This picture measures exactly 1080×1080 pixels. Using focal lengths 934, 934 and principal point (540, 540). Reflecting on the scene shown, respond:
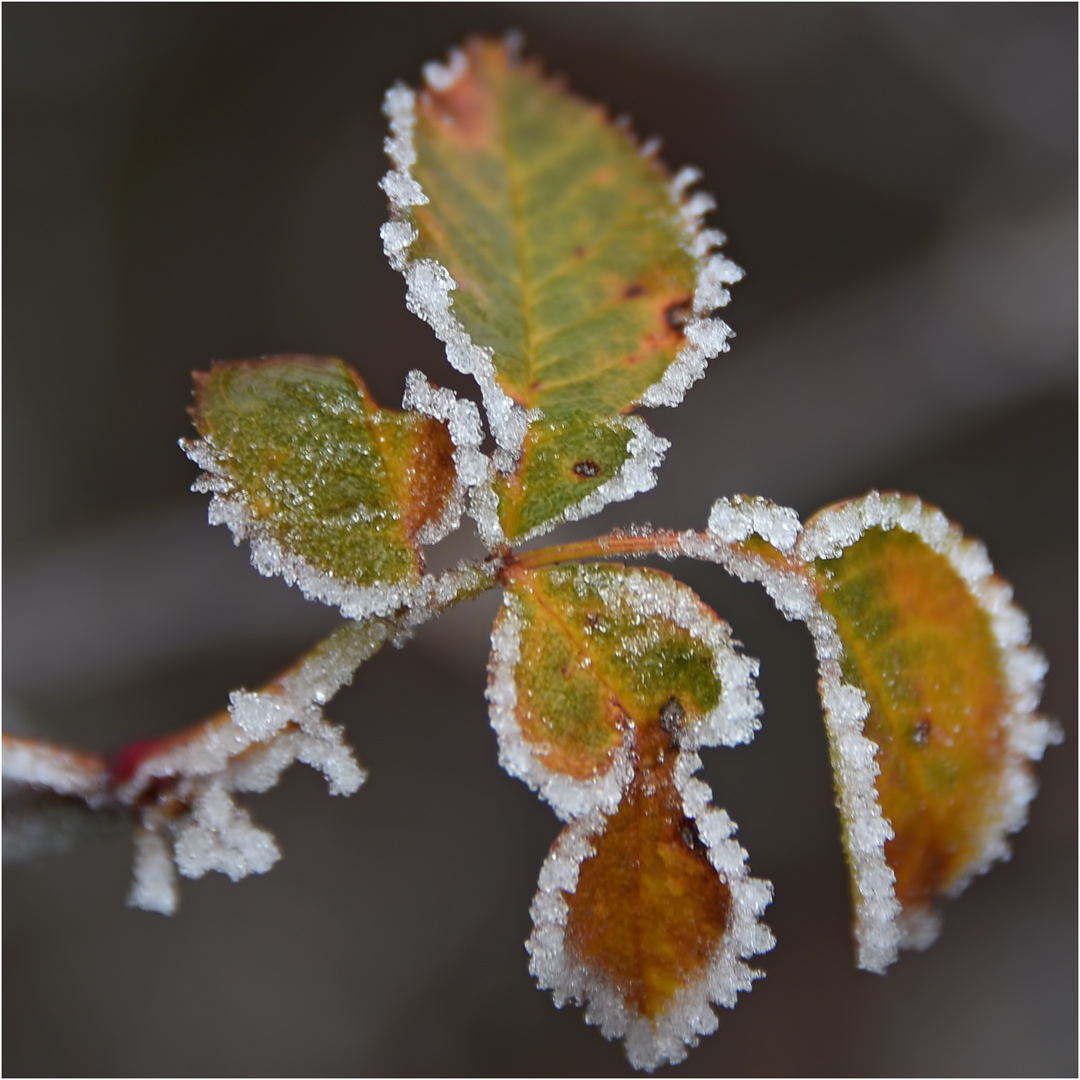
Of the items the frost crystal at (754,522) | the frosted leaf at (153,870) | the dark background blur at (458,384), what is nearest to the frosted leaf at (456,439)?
the frost crystal at (754,522)

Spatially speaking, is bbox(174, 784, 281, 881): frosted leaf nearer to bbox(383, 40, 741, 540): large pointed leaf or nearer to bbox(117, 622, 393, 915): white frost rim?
bbox(117, 622, 393, 915): white frost rim

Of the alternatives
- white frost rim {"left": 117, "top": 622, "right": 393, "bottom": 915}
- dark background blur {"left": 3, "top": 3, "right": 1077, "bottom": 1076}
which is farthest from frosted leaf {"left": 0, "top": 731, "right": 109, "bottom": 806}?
dark background blur {"left": 3, "top": 3, "right": 1077, "bottom": 1076}

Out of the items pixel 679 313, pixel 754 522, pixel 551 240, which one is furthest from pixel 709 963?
pixel 551 240

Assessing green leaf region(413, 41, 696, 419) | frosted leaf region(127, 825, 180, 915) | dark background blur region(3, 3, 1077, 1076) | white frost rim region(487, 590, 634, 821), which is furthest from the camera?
dark background blur region(3, 3, 1077, 1076)

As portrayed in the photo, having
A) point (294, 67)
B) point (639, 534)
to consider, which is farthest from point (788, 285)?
point (639, 534)

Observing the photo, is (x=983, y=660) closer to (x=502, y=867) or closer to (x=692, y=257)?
(x=692, y=257)
